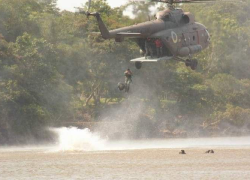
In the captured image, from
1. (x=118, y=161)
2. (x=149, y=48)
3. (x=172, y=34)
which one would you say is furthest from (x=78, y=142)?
(x=149, y=48)

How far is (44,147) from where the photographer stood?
62.7 m

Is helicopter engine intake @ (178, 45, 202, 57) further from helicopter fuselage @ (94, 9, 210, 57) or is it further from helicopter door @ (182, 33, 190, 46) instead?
helicopter door @ (182, 33, 190, 46)

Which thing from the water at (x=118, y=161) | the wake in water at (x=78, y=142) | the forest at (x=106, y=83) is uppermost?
the forest at (x=106, y=83)

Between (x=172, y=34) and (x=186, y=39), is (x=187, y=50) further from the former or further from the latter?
(x=172, y=34)

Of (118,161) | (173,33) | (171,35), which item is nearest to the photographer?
(171,35)

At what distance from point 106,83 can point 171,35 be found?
29.4m

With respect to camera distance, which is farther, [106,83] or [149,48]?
[106,83]

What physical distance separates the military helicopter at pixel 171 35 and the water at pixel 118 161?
204 inches

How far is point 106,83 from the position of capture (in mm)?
74188

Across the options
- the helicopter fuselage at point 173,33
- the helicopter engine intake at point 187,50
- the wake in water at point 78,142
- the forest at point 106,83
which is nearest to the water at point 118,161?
the wake in water at point 78,142

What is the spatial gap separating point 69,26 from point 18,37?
423 inches

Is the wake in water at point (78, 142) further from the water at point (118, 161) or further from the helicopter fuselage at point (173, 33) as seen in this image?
the helicopter fuselage at point (173, 33)

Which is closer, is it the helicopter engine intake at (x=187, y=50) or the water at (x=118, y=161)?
the water at (x=118, y=161)

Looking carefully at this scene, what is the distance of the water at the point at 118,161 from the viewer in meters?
41.2
